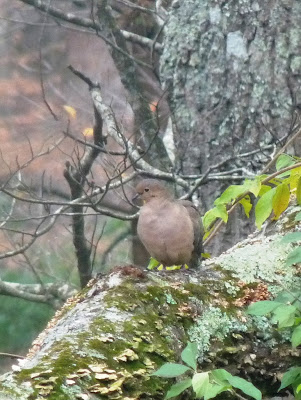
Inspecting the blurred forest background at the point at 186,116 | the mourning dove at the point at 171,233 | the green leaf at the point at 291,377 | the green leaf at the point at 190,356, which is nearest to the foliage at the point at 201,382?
the green leaf at the point at 190,356

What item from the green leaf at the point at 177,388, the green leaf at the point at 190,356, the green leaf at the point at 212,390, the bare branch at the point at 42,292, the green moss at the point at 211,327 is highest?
the green leaf at the point at 190,356

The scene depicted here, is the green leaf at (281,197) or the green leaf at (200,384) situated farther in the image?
the green leaf at (281,197)

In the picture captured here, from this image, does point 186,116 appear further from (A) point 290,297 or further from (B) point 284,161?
(A) point 290,297

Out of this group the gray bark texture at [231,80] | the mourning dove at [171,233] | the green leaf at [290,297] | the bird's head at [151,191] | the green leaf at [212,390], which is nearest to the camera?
the green leaf at [212,390]

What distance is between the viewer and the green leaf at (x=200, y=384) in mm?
1479

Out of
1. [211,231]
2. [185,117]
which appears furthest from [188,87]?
[211,231]

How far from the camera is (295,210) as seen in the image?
2.62 metres

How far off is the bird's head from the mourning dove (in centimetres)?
14

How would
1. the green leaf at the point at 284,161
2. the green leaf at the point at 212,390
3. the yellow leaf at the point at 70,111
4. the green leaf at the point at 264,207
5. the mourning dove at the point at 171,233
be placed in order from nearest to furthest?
the green leaf at the point at 212,390, the green leaf at the point at 264,207, the green leaf at the point at 284,161, the mourning dove at the point at 171,233, the yellow leaf at the point at 70,111

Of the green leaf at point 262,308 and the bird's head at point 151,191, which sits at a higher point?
the green leaf at point 262,308

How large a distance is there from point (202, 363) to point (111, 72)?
219 inches

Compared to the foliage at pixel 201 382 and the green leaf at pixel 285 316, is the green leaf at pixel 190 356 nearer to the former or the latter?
the foliage at pixel 201 382

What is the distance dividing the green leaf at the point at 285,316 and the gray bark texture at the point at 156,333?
129 mm

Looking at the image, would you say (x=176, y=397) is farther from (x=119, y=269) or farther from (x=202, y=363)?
(x=119, y=269)
